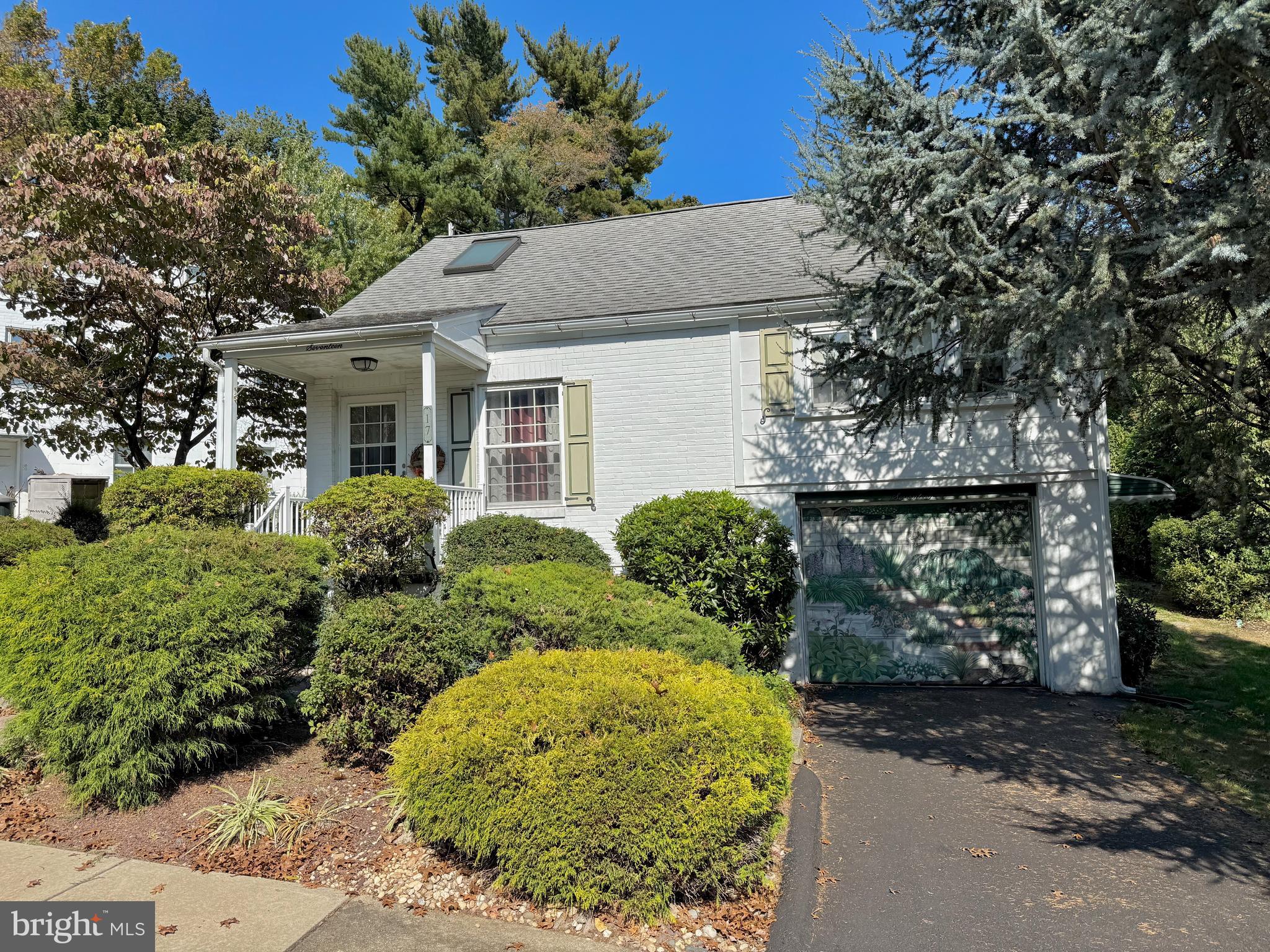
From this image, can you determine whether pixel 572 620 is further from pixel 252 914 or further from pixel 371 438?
pixel 371 438

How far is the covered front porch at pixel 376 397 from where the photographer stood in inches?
367

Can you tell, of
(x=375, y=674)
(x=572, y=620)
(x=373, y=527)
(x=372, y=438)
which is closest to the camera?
(x=375, y=674)

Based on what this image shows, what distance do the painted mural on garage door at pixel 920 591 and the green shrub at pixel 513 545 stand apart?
115 inches

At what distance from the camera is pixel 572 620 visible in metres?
5.74

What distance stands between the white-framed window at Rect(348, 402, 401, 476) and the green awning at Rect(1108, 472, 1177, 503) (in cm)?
970

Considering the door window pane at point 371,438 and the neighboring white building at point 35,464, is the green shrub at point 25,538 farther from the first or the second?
the neighboring white building at point 35,464

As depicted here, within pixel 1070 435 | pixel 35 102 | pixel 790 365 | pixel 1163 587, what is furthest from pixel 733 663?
pixel 35 102

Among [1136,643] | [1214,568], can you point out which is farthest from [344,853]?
[1214,568]

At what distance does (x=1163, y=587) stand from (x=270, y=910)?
51.1ft

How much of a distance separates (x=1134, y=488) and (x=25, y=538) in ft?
43.7

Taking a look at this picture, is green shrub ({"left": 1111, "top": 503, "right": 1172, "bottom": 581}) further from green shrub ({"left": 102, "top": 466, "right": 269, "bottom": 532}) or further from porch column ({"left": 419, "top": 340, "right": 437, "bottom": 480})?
green shrub ({"left": 102, "top": 466, "right": 269, "bottom": 532})

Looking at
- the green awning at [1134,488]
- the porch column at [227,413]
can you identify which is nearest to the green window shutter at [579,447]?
the porch column at [227,413]

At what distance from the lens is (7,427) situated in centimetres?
1275

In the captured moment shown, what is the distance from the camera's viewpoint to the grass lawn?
600 cm
